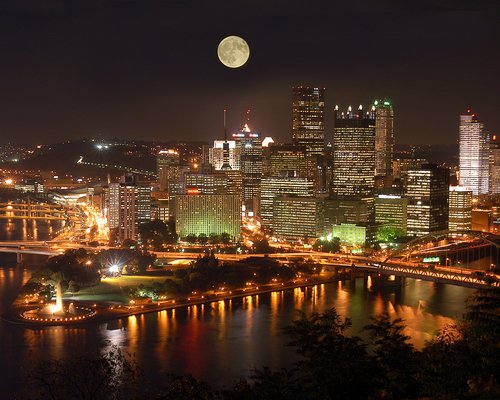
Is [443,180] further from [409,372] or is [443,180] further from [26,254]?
[409,372]

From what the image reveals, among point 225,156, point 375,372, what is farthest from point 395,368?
point 225,156

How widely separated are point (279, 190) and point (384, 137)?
6.82m

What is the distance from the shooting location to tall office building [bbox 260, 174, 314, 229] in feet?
65.4

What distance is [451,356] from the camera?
3930 mm

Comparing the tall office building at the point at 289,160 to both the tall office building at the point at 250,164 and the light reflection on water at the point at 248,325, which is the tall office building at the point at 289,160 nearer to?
the tall office building at the point at 250,164

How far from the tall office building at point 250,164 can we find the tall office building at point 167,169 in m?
1.76

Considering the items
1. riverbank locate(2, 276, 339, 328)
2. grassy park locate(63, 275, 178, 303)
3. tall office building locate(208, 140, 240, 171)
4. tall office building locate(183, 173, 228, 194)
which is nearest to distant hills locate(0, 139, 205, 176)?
tall office building locate(208, 140, 240, 171)

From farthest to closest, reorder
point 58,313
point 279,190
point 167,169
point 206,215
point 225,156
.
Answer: point 225,156 < point 167,169 < point 279,190 < point 206,215 < point 58,313

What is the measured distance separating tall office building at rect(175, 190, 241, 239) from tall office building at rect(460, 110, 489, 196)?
39.1 feet

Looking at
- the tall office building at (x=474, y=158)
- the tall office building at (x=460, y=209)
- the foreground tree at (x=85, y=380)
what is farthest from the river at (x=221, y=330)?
the tall office building at (x=474, y=158)

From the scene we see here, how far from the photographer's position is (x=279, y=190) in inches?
800

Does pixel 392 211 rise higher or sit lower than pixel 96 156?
lower

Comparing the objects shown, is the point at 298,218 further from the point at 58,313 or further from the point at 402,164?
the point at 58,313

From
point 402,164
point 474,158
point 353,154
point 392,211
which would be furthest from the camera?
point 474,158
